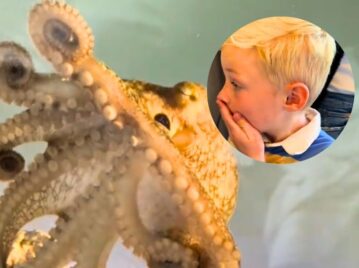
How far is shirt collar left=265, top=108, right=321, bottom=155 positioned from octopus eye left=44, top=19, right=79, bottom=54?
22 centimetres

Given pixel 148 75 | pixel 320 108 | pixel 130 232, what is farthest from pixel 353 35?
pixel 130 232

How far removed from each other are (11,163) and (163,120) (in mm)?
158

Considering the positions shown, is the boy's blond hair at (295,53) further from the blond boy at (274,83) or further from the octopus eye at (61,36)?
the octopus eye at (61,36)

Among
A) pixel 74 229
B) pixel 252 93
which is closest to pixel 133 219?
pixel 74 229

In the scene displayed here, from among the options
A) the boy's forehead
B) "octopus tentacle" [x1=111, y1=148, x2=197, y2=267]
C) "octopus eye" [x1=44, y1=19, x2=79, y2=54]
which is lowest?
"octopus tentacle" [x1=111, y1=148, x2=197, y2=267]

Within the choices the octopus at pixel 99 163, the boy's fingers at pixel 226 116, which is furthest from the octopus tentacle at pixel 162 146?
the boy's fingers at pixel 226 116

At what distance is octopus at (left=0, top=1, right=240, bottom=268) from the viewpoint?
0.58 metres

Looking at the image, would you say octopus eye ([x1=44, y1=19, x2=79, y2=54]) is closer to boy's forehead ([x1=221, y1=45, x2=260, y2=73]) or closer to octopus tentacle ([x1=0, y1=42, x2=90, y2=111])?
octopus tentacle ([x1=0, y1=42, x2=90, y2=111])

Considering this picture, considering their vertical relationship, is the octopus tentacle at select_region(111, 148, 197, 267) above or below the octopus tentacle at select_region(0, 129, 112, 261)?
below

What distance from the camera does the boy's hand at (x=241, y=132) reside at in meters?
0.67

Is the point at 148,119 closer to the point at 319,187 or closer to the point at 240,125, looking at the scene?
the point at 240,125

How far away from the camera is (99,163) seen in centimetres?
63

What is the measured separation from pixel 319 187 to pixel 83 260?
28 cm

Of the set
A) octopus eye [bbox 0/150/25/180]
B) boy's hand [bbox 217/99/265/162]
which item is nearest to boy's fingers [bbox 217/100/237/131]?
boy's hand [bbox 217/99/265/162]
